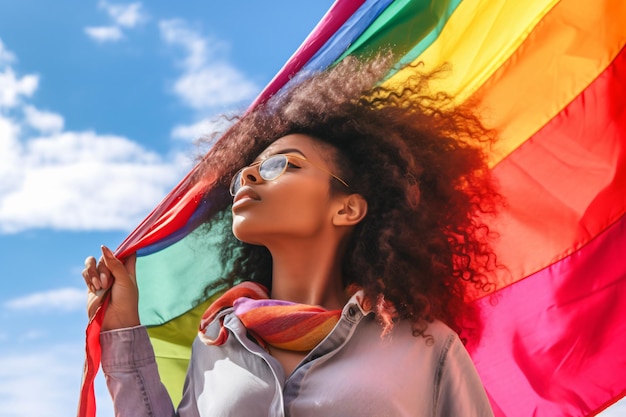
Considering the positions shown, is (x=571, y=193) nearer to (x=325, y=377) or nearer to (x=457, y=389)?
(x=457, y=389)

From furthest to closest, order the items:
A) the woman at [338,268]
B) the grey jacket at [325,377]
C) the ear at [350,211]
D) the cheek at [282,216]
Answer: the ear at [350,211] < the cheek at [282,216] < the woman at [338,268] < the grey jacket at [325,377]

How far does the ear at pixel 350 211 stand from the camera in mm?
2965

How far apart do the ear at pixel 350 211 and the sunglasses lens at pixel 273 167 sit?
0.25 meters

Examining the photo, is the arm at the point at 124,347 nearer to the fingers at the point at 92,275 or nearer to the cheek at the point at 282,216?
the fingers at the point at 92,275

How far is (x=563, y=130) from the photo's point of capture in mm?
3590

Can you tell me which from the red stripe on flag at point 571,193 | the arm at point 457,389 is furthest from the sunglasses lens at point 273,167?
the red stripe on flag at point 571,193

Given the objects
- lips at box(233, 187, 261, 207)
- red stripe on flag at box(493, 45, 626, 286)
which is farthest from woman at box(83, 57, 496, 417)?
red stripe on flag at box(493, 45, 626, 286)

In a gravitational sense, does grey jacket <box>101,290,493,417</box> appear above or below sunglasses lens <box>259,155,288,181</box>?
below

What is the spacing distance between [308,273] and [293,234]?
0.52 feet

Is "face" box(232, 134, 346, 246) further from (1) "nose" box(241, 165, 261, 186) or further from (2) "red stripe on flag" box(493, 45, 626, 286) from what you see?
(2) "red stripe on flag" box(493, 45, 626, 286)

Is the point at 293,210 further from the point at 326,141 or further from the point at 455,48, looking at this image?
the point at 455,48

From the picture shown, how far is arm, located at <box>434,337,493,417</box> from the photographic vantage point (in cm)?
267

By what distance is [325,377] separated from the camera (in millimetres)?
2568

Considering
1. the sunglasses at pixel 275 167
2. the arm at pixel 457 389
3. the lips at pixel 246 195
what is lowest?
the arm at pixel 457 389
